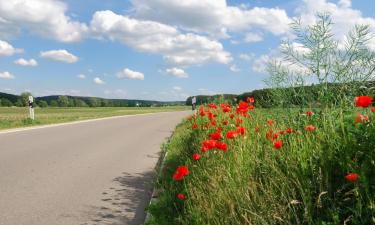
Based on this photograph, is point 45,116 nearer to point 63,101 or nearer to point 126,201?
point 126,201

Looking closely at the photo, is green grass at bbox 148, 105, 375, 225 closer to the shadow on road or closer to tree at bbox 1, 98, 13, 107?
the shadow on road

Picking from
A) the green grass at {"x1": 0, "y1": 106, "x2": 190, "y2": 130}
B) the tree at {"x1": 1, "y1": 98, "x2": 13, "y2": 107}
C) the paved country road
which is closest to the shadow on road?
the paved country road

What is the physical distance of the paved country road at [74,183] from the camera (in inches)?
228

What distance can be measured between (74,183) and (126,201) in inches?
62.7

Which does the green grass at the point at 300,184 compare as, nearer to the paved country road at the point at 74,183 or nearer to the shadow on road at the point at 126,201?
the shadow on road at the point at 126,201

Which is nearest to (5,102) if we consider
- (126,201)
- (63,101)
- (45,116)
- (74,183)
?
(63,101)

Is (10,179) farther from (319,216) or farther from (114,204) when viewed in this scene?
(319,216)

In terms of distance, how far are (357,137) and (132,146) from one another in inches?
428

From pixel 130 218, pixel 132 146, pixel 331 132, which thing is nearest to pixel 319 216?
pixel 331 132

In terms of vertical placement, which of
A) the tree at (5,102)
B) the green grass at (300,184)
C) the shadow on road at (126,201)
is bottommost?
the shadow on road at (126,201)

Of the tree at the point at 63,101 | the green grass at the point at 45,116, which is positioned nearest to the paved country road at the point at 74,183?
the green grass at the point at 45,116

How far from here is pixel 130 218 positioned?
18.8ft

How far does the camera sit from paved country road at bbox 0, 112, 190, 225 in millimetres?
5789

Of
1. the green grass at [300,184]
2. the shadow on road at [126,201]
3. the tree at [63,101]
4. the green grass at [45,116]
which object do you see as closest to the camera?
the green grass at [300,184]
